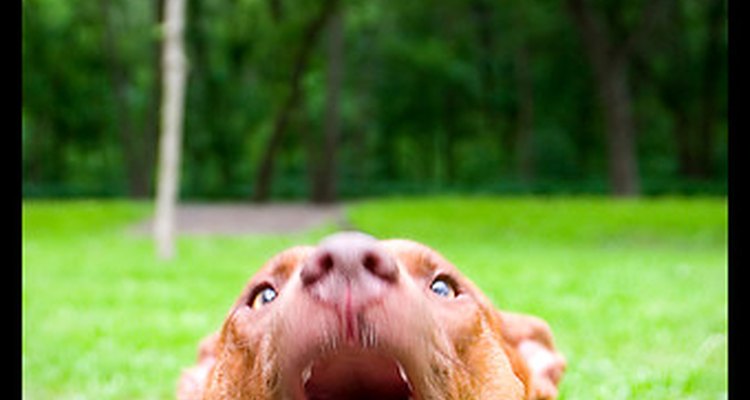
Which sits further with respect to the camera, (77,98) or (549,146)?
(549,146)

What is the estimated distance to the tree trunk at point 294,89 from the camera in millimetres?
24062

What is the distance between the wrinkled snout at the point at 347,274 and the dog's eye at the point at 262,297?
1.42ft

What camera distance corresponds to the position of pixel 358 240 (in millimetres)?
1757

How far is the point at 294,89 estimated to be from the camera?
83.9 ft

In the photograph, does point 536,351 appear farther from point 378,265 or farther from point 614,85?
point 614,85

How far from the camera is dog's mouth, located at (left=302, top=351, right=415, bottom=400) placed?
173 cm

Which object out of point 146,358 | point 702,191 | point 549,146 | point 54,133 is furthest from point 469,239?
point 54,133

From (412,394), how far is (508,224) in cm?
1612

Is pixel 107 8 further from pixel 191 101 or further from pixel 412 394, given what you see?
pixel 412 394


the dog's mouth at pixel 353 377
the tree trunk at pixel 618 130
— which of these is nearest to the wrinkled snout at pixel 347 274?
the dog's mouth at pixel 353 377

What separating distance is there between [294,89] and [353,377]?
24210mm

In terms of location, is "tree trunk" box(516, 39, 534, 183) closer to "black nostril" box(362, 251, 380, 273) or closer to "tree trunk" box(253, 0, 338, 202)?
"tree trunk" box(253, 0, 338, 202)

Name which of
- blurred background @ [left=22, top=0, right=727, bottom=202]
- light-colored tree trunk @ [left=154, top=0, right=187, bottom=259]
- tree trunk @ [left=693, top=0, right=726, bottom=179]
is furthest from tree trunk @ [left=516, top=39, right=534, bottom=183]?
light-colored tree trunk @ [left=154, top=0, right=187, bottom=259]

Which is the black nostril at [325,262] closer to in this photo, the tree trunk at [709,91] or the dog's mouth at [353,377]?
the dog's mouth at [353,377]
